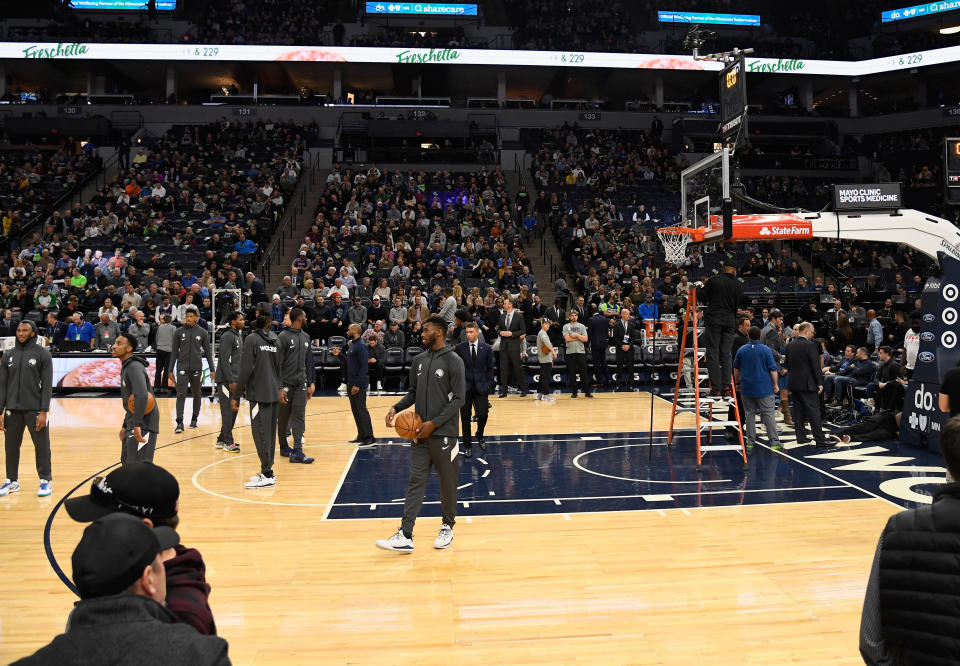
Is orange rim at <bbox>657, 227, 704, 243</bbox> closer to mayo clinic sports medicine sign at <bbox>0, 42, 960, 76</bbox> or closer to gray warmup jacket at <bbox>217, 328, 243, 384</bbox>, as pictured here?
gray warmup jacket at <bbox>217, 328, 243, 384</bbox>

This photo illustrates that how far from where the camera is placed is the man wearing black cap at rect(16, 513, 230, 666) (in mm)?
1711

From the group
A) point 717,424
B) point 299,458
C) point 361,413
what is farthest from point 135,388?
point 717,424

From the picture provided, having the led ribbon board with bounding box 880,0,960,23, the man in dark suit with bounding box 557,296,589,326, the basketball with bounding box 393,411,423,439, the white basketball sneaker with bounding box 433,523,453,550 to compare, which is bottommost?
the white basketball sneaker with bounding box 433,523,453,550

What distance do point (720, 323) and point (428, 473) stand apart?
15.0ft

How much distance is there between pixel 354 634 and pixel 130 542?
3186 millimetres

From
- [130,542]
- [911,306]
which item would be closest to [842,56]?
[911,306]

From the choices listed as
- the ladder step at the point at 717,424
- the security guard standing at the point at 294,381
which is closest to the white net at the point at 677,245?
the ladder step at the point at 717,424

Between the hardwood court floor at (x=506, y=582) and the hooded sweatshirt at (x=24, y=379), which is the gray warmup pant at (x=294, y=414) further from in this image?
the hooded sweatshirt at (x=24, y=379)

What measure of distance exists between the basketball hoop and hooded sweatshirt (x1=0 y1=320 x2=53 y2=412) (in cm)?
821

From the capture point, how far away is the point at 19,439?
8.09m

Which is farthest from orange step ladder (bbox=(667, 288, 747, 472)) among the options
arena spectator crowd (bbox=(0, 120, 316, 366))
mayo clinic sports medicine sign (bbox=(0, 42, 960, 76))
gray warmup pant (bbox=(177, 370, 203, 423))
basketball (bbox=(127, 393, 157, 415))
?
mayo clinic sports medicine sign (bbox=(0, 42, 960, 76))

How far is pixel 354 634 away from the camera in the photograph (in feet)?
15.5

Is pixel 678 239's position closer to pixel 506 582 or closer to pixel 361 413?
pixel 361 413

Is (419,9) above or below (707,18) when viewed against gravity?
below
